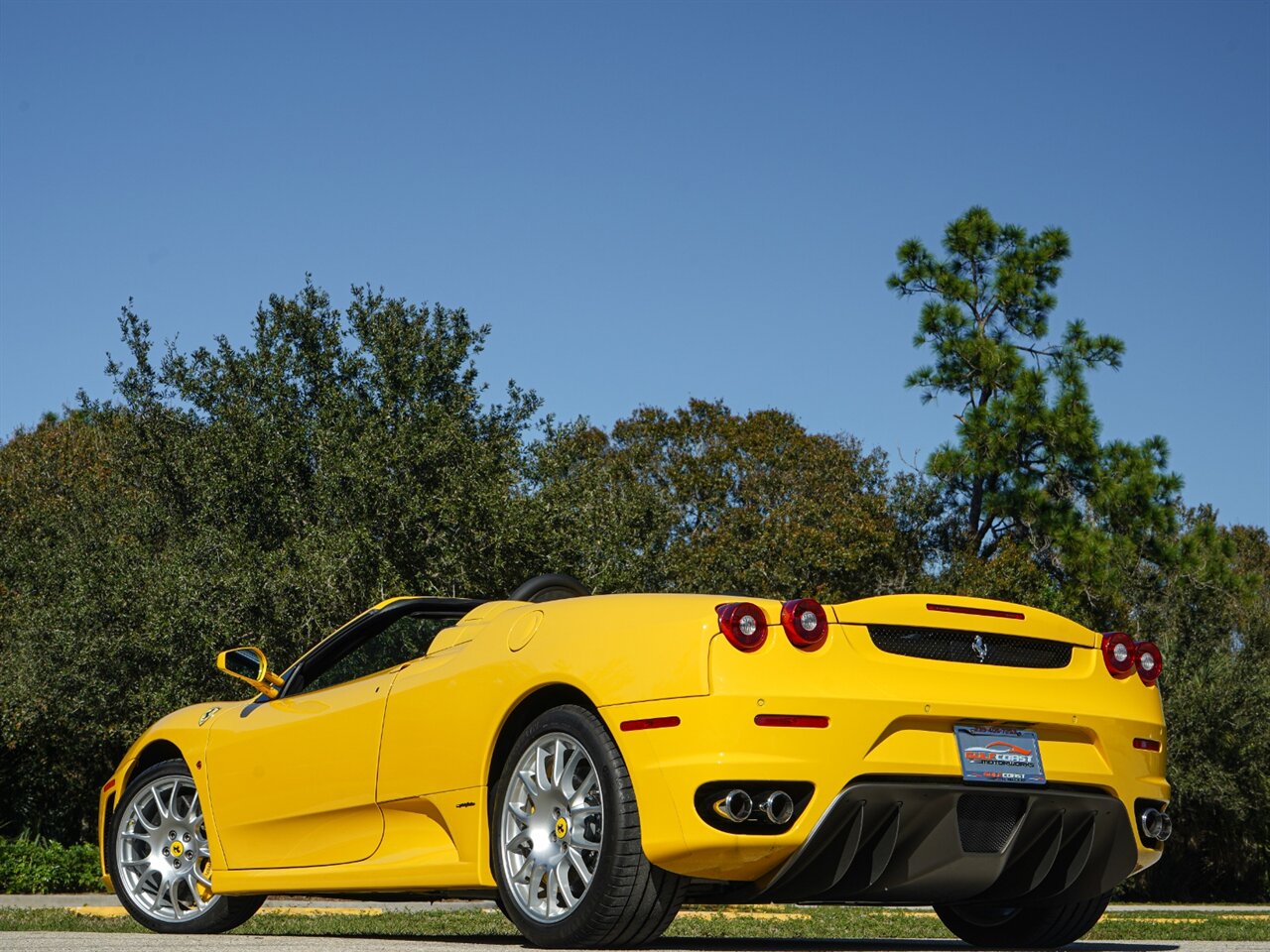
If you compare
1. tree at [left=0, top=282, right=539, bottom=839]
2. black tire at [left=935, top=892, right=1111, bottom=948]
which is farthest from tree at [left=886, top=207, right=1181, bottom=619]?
black tire at [left=935, top=892, right=1111, bottom=948]

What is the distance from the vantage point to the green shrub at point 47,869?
1786 centimetres

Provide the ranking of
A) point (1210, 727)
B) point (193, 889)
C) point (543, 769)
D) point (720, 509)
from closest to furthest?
point (543, 769), point (193, 889), point (1210, 727), point (720, 509)

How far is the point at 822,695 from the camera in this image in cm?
495

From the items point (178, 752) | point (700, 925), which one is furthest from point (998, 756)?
point (700, 925)

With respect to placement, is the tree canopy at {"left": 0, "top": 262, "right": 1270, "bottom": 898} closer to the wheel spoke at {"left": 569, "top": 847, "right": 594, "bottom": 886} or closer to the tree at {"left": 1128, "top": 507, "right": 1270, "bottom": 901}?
the tree at {"left": 1128, "top": 507, "right": 1270, "bottom": 901}

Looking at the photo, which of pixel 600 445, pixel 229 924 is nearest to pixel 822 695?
pixel 229 924

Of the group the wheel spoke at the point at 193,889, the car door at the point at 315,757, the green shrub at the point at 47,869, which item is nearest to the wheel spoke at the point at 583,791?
the car door at the point at 315,757

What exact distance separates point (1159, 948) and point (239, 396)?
1839 centimetres

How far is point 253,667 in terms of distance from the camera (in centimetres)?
749

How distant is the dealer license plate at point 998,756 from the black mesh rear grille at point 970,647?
274 mm

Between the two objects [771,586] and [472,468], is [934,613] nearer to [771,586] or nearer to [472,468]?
[472,468]

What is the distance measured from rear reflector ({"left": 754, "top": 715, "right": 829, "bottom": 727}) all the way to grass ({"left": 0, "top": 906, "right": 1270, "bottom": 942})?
331cm

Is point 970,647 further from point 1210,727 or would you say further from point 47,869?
point 1210,727

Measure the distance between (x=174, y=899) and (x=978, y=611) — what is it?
Result: 4.34m
